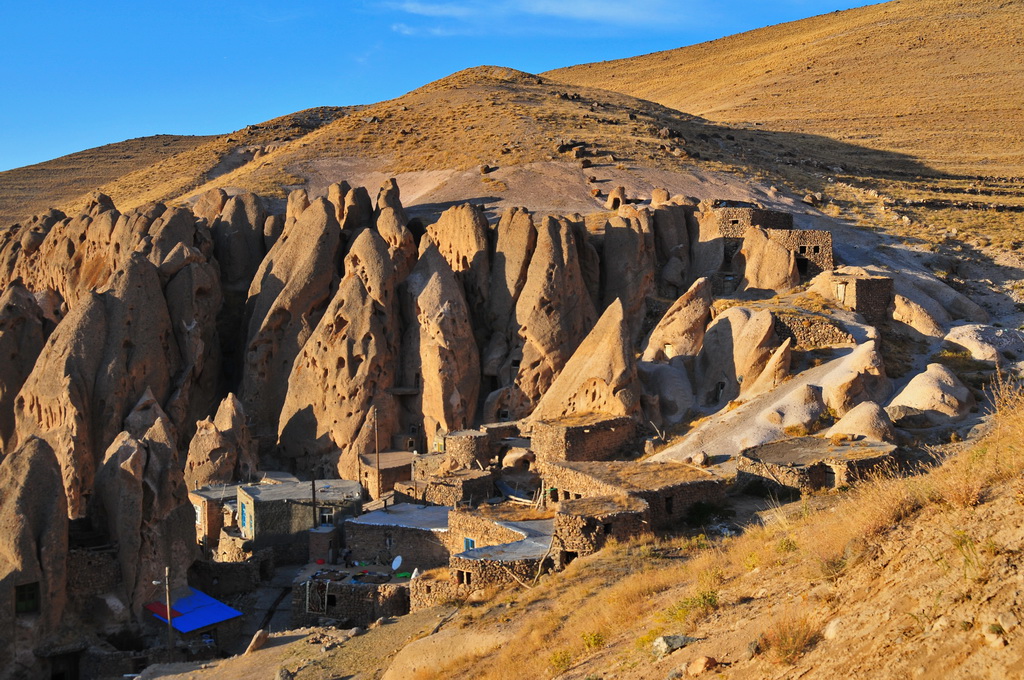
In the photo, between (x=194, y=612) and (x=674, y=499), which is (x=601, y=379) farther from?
(x=194, y=612)

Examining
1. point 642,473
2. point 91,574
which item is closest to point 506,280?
point 642,473

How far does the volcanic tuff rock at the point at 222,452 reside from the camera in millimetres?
29375

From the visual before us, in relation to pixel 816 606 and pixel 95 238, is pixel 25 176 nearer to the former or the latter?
pixel 95 238

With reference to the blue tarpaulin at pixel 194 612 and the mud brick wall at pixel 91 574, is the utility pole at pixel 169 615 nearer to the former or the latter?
the blue tarpaulin at pixel 194 612

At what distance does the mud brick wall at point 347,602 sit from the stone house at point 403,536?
8.47ft

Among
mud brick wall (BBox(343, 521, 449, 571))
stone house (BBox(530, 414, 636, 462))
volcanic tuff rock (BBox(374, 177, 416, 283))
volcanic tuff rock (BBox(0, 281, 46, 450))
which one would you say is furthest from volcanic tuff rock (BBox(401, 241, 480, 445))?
volcanic tuff rock (BBox(0, 281, 46, 450))

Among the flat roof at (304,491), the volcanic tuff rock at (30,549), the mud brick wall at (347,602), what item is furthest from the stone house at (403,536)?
the volcanic tuff rock at (30,549)

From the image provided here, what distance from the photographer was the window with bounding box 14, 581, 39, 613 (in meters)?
18.5

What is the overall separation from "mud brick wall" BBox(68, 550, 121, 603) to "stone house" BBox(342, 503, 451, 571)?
223 inches

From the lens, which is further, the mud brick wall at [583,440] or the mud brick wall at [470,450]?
the mud brick wall at [470,450]

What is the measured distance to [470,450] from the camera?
26.6 metres

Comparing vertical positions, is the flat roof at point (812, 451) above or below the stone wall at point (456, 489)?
above

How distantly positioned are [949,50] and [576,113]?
44905mm

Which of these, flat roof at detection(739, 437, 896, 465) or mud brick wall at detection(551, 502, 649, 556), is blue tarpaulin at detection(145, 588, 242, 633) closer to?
mud brick wall at detection(551, 502, 649, 556)
